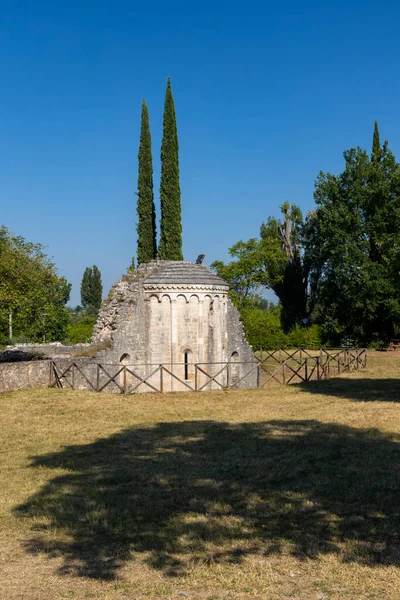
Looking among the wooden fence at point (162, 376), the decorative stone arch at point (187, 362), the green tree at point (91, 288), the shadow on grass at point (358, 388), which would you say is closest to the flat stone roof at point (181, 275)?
the decorative stone arch at point (187, 362)

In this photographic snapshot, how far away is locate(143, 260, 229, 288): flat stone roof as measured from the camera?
83.5ft

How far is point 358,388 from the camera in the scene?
24109 mm

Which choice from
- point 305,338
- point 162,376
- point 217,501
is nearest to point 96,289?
point 305,338

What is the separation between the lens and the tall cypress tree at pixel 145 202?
42406 mm

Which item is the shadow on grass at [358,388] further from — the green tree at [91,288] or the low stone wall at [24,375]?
the green tree at [91,288]

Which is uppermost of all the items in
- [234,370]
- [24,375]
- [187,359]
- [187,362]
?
[187,359]

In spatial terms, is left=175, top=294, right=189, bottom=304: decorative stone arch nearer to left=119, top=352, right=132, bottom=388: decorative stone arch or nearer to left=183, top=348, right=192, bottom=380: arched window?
left=183, top=348, right=192, bottom=380: arched window

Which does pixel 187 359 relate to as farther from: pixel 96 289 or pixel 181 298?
pixel 96 289

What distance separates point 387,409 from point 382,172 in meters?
32.7

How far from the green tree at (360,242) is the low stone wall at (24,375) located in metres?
A: 28.3

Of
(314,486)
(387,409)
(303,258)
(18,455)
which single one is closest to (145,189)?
(303,258)

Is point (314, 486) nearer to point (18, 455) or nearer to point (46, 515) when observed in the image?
point (46, 515)

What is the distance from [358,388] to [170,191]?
21746 millimetres

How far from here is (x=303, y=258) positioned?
179ft
